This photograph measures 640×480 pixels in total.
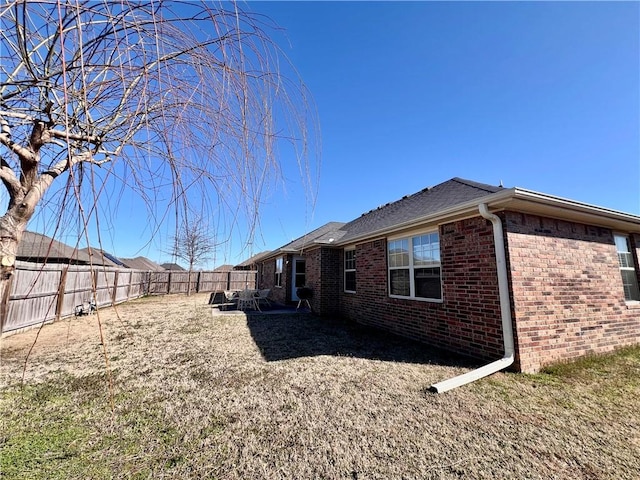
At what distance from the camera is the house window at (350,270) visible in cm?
952

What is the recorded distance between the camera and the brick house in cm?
485

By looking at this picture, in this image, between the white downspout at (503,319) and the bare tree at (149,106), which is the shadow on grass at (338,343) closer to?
the white downspout at (503,319)

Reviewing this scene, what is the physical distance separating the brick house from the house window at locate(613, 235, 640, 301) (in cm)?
2

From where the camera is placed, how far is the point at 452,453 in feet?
9.18

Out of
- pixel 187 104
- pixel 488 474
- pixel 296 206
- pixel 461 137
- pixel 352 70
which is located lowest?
pixel 488 474

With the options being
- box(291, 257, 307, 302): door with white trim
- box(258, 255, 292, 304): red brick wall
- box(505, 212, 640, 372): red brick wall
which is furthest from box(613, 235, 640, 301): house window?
box(258, 255, 292, 304): red brick wall

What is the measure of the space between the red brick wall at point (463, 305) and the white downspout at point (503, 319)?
0.40 ft

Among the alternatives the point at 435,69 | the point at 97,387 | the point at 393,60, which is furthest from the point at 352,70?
the point at 97,387

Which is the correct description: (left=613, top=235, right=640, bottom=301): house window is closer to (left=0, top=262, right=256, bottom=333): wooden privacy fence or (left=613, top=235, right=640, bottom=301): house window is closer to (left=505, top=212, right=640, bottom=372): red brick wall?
(left=505, top=212, right=640, bottom=372): red brick wall

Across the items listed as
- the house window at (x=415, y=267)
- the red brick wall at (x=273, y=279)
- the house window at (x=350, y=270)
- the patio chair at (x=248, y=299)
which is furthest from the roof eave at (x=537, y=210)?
the red brick wall at (x=273, y=279)

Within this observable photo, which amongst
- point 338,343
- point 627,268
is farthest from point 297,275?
point 627,268

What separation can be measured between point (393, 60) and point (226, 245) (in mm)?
3111

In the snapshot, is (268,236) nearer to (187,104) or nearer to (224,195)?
(224,195)

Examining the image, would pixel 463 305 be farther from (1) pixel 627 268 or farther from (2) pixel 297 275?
(2) pixel 297 275
